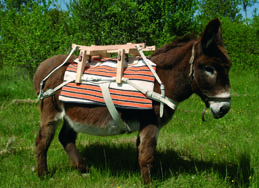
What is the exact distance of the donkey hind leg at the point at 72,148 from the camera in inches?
132

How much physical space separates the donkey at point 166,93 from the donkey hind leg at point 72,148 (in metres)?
0.38

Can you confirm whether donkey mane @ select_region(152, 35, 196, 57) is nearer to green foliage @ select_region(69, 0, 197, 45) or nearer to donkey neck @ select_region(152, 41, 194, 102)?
donkey neck @ select_region(152, 41, 194, 102)

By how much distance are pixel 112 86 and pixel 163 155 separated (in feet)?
5.31

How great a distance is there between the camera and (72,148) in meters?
3.46

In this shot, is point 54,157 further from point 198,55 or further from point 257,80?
point 257,80

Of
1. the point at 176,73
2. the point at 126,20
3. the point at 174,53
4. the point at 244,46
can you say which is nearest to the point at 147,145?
the point at 176,73

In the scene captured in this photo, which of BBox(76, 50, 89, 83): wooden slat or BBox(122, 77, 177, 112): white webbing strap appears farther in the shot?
BBox(76, 50, 89, 83): wooden slat

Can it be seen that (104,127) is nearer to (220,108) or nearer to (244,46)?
(220,108)

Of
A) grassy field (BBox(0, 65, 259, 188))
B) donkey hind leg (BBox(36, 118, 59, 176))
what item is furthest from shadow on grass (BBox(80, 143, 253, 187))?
donkey hind leg (BBox(36, 118, 59, 176))

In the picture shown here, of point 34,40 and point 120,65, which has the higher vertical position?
point 34,40

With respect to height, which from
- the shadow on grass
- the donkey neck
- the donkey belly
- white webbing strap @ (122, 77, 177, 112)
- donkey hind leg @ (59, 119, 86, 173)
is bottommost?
the shadow on grass

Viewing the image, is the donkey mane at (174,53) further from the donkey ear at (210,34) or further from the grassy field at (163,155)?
Answer: the grassy field at (163,155)

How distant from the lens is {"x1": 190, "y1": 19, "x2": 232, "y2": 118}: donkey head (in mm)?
2492

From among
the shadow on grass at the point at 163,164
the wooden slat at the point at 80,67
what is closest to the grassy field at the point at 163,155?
the shadow on grass at the point at 163,164
